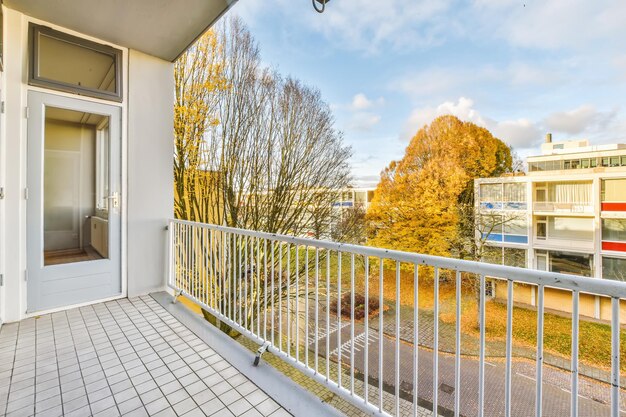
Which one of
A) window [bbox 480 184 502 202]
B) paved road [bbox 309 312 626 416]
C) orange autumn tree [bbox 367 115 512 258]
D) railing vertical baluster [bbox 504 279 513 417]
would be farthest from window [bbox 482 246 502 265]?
railing vertical baluster [bbox 504 279 513 417]

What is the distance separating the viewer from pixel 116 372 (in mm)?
1845

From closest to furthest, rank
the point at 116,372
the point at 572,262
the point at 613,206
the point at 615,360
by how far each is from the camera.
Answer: the point at 615,360 < the point at 116,372 < the point at 613,206 < the point at 572,262

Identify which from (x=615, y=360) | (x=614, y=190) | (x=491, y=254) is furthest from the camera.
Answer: (x=491, y=254)

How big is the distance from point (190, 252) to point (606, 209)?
11.6m

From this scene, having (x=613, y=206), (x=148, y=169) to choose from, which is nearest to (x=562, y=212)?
(x=613, y=206)

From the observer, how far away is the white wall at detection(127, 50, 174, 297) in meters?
3.21

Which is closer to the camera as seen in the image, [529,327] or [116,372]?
[116,372]

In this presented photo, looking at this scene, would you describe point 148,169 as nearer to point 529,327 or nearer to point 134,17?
point 134,17

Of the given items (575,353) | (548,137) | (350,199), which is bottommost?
(575,353)

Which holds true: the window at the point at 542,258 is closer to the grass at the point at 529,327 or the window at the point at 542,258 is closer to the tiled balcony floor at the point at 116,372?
the grass at the point at 529,327

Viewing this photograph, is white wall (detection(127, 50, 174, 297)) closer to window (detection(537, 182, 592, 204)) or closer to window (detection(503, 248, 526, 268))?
window (detection(503, 248, 526, 268))

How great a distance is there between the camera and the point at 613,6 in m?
8.56

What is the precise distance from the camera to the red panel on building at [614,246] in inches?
337

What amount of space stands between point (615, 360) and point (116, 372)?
2.47 m
